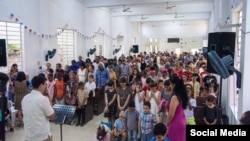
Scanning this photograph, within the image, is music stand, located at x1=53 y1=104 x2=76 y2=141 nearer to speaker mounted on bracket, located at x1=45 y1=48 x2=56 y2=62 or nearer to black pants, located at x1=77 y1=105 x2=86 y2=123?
black pants, located at x1=77 y1=105 x2=86 y2=123

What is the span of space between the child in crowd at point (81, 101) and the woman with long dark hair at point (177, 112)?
3.31 m

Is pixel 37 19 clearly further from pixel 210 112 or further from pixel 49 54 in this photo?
pixel 210 112

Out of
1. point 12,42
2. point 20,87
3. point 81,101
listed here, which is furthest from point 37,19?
point 81,101

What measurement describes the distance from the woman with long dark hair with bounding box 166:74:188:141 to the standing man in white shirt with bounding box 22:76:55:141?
1.60 m

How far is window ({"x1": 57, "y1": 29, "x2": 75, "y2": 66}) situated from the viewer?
995 centimetres

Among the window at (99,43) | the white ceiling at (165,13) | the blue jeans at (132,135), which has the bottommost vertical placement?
the blue jeans at (132,135)

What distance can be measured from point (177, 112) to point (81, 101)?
3452mm

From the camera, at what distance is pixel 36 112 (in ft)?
10.6

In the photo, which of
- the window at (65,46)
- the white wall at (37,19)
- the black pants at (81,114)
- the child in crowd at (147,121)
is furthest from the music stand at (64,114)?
the window at (65,46)

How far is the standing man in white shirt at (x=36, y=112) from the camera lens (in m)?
3.23

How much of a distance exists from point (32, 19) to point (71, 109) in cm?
495

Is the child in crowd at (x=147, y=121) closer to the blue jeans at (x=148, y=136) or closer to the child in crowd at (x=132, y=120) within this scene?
the blue jeans at (x=148, y=136)

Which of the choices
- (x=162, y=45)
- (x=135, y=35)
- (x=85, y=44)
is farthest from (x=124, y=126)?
(x=162, y=45)

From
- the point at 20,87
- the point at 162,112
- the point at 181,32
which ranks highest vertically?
the point at 181,32
